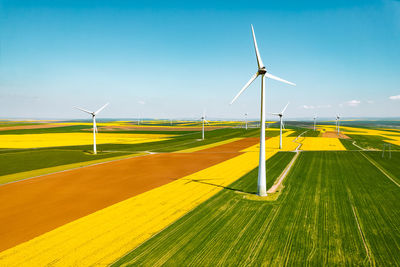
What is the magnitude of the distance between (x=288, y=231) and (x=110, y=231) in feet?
42.3

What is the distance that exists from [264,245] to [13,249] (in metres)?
15.9

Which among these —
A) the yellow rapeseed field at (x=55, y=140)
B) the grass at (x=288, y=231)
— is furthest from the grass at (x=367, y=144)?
the yellow rapeseed field at (x=55, y=140)

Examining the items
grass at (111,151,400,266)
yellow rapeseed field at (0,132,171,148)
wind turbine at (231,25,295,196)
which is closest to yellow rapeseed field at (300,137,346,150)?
grass at (111,151,400,266)

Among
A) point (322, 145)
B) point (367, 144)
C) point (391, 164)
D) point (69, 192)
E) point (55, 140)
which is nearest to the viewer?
point (69, 192)

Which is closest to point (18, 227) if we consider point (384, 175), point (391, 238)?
point (391, 238)

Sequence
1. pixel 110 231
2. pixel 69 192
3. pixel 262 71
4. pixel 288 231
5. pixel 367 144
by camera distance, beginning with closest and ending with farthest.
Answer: pixel 288 231 < pixel 110 231 < pixel 262 71 < pixel 69 192 < pixel 367 144

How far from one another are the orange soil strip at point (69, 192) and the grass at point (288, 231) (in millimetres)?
9140

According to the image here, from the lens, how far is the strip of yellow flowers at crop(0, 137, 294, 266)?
13.0 m

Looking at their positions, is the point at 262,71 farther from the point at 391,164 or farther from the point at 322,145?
the point at 322,145

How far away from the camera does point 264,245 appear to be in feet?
47.1

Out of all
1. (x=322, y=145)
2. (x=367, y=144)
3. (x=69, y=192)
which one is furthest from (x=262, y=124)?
(x=367, y=144)

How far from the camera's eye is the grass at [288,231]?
510 inches

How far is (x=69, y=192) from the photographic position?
25578 mm

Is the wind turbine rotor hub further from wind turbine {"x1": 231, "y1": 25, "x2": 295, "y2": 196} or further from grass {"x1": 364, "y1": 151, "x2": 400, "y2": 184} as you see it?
grass {"x1": 364, "y1": 151, "x2": 400, "y2": 184}
